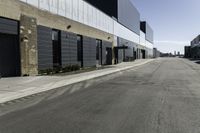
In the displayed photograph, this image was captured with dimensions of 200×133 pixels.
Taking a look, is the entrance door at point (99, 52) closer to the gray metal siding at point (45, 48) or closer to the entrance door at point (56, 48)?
the entrance door at point (56, 48)

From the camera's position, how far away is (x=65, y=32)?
3183cm

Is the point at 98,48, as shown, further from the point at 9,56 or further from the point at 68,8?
the point at 9,56

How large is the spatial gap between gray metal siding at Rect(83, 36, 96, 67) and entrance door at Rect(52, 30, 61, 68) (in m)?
8.20

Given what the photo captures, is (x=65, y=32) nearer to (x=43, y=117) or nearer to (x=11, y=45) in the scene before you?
(x=11, y=45)

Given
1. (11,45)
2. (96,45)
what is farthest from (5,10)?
(96,45)

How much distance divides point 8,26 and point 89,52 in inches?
815

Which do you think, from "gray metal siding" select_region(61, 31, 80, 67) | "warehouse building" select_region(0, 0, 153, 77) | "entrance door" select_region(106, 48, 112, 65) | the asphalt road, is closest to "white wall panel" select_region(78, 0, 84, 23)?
"warehouse building" select_region(0, 0, 153, 77)

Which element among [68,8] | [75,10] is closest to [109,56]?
[75,10]

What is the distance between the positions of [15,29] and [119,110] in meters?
14.0

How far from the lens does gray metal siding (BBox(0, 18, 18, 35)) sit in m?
20.4

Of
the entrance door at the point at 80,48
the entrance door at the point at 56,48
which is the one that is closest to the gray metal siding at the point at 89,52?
the entrance door at the point at 80,48

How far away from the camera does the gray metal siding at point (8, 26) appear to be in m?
20.4

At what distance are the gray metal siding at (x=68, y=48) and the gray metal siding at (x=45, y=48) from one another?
321 cm

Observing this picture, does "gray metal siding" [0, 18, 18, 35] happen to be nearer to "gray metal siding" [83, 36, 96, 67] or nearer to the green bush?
the green bush
